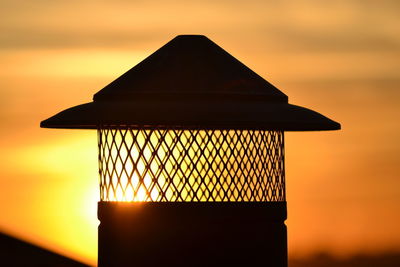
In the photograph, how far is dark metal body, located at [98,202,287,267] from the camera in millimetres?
16234

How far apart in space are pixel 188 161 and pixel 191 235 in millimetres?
1019

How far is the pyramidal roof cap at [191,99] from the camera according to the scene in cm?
1597

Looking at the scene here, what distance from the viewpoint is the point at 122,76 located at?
17.1 meters

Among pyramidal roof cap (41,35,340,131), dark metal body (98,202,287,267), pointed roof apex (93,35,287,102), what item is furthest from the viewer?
pointed roof apex (93,35,287,102)

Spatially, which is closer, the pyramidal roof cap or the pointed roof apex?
the pyramidal roof cap

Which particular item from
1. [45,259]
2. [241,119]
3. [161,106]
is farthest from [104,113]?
[45,259]

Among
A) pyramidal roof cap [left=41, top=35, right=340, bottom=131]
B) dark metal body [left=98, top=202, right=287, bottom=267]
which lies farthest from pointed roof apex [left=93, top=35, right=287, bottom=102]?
dark metal body [left=98, top=202, right=287, bottom=267]

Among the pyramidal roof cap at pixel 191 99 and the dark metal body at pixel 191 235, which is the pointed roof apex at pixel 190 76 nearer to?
the pyramidal roof cap at pixel 191 99

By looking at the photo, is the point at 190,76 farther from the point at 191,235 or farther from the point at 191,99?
the point at 191,235

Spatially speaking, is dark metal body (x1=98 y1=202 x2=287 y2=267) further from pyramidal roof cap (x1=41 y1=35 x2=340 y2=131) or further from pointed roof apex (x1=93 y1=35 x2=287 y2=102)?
pointed roof apex (x1=93 y1=35 x2=287 y2=102)

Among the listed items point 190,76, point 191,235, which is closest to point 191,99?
point 190,76

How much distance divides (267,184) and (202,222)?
130 cm

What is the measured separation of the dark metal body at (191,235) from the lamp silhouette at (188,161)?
1 centimetres

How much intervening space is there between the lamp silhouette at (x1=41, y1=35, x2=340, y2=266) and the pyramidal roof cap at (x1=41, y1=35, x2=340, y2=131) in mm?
13
